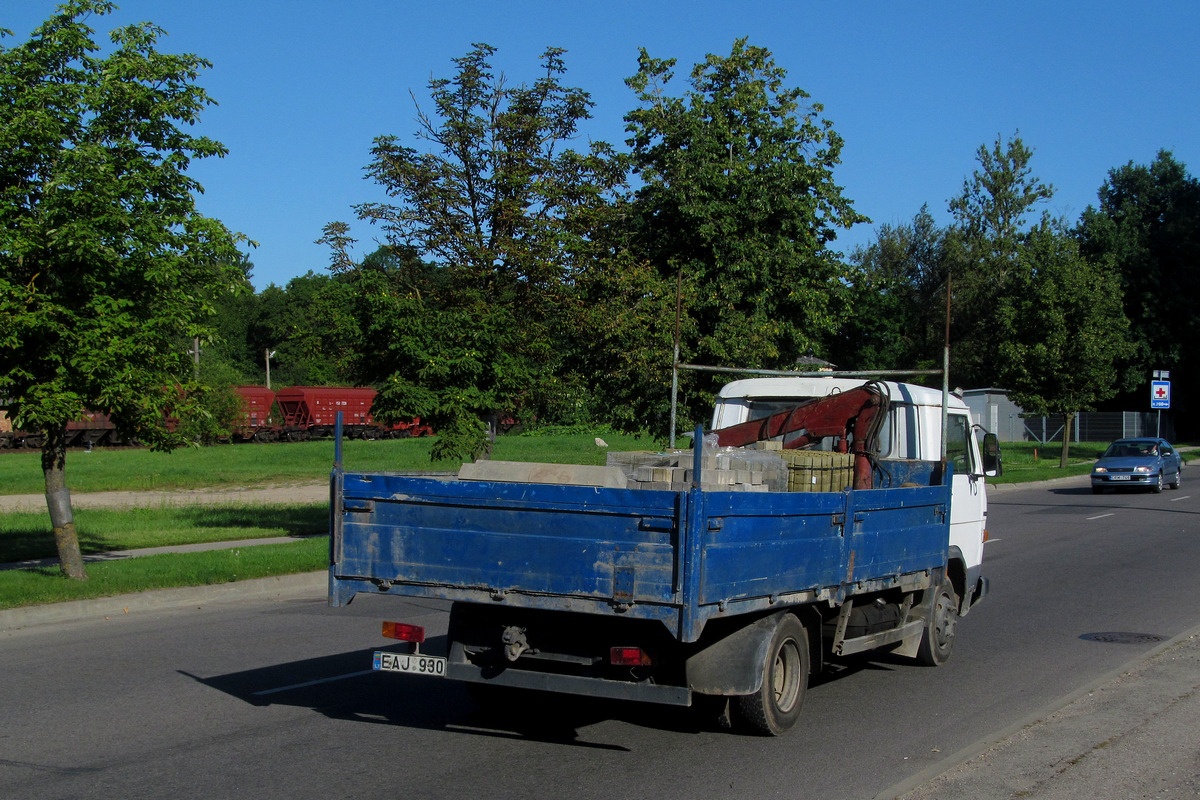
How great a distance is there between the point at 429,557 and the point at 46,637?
6.28 metres

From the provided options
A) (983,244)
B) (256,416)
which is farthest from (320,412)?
(983,244)

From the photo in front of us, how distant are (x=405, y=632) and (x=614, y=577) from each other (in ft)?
5.44

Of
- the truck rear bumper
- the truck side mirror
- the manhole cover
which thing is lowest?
the manhole cover

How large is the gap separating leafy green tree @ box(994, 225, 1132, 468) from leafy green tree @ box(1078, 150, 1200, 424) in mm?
20232

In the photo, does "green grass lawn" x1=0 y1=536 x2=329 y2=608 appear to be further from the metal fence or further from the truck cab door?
the metal fence

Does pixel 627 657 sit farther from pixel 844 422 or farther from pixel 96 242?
pixel 96 242

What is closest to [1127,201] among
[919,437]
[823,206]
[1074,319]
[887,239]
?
[887,239]

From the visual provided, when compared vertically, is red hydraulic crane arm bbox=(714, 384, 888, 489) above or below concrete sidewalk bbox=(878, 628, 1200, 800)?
above

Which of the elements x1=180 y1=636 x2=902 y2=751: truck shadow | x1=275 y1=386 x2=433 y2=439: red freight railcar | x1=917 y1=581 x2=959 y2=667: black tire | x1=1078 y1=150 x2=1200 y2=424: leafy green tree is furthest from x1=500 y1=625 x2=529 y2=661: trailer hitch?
x1=1078 y1=150 x2=1200 y2=424: leafy green tree

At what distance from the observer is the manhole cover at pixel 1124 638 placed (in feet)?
33.2

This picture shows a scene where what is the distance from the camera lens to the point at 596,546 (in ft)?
18.9

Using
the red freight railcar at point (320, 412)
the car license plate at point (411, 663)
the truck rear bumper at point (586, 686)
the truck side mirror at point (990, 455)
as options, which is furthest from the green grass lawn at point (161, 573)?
the red freight railcar at point (320, 412)

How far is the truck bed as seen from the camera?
18.4 feet

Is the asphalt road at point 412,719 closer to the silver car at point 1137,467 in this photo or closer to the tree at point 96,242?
the tree at point 96,242
